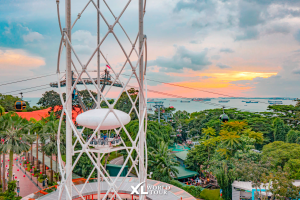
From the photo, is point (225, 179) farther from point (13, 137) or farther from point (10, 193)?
point (13, 137)

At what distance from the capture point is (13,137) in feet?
77.5

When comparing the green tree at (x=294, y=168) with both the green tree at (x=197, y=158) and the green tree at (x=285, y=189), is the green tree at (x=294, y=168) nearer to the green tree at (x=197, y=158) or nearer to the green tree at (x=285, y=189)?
the green tree at (x=285, y=189)

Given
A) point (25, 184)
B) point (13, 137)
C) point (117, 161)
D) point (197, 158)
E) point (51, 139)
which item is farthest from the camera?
point (117, 161)

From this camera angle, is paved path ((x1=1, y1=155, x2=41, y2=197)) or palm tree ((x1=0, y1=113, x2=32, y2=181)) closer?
palm tree ((x1=0, y1=113, x2=32, y2=181))

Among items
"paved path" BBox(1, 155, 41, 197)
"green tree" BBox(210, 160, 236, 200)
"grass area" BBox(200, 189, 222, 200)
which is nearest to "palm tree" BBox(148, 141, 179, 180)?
"grass area" BBox(200, 189, 222, 200)

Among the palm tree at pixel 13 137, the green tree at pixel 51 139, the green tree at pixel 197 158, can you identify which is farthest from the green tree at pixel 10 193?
the green tree at pixel 197 158

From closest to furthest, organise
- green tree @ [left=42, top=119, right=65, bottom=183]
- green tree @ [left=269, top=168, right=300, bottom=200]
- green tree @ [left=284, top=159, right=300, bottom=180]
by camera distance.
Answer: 1. green tree @ [left=269, top=168, right=300, bottom=200]
2. green tree @ [left=284, top=159, right=300, bottom=180]
3. green tree @ [left=42, top=119, right=65, bottom=183]

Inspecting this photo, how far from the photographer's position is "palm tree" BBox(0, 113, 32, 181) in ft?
76.1

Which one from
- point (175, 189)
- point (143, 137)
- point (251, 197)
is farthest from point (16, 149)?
point (251, 197)

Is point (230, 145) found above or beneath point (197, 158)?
above

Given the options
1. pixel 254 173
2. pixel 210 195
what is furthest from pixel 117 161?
pixel 254 173

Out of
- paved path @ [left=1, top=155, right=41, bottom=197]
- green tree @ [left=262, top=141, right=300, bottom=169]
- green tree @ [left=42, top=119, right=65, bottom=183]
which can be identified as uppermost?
green tree @ [left=42, top=119, right=65, bottom=183]

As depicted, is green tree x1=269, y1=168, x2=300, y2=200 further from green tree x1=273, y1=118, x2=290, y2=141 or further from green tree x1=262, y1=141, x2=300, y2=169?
green tree x1=273, y1=118, x2=290, y2=141

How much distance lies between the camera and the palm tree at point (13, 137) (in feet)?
76.1
